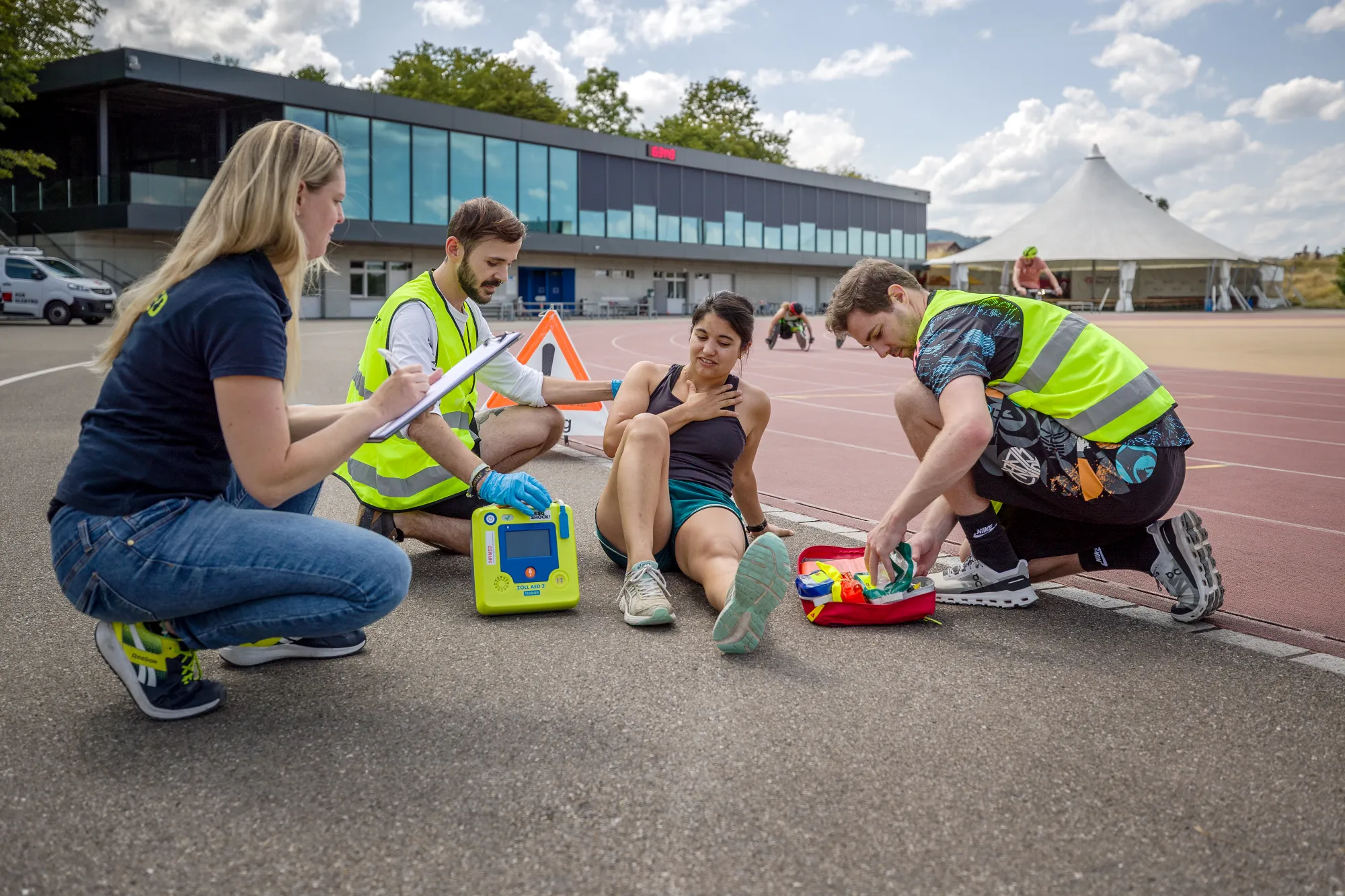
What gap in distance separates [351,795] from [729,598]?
1359 millimetres

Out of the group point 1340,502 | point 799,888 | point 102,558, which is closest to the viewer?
point 799,888

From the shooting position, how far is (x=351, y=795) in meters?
2.45

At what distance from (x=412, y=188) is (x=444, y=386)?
141ft

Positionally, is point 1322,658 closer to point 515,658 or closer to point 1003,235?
point 515,658

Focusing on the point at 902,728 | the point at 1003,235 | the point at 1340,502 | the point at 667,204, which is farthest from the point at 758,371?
the point at 1003,235

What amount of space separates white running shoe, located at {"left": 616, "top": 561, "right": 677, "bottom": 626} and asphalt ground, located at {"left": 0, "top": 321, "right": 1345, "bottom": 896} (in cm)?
6

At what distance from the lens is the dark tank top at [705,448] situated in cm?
446

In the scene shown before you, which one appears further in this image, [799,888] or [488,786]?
[488,786]

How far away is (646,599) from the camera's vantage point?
12.6 feet

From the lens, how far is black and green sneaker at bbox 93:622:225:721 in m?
2.83

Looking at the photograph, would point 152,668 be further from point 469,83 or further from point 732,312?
point 469,83

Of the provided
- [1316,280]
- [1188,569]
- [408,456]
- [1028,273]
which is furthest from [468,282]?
[1316,280]

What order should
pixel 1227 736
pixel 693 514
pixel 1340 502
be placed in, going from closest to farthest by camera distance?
pixel 1227 736
pixel 693 514
pixel 1340 502

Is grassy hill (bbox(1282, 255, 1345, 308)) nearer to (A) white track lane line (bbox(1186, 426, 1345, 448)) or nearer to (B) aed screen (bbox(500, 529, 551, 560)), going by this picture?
(A) white track lane line (bbox(1186, 426, 1345, 448))
